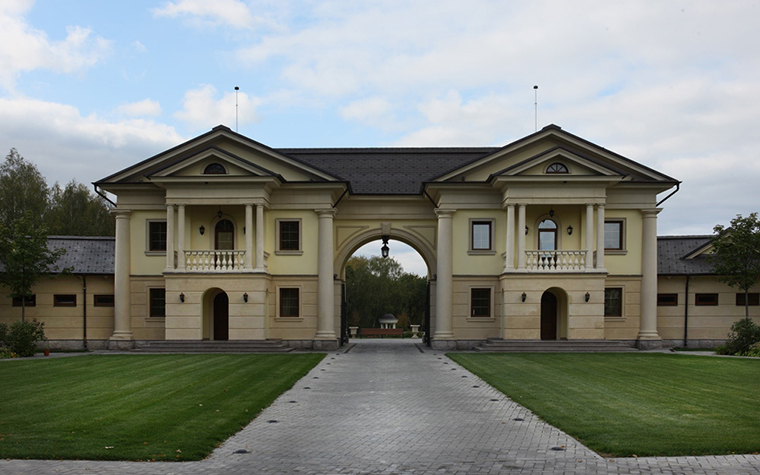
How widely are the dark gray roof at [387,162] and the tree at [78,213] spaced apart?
23265 millimetres

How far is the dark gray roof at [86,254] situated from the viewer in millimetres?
27984

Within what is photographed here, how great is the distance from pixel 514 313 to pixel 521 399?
13434 millimetres

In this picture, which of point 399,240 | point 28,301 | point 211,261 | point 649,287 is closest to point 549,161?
point 649,287

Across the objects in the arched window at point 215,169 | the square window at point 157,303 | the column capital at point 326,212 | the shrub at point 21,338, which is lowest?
the shrub at point 21,338

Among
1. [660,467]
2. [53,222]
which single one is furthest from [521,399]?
[53,222]

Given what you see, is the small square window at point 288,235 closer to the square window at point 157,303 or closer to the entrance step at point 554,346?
the square window at point 157,303

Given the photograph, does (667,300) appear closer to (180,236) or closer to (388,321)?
(180,236)

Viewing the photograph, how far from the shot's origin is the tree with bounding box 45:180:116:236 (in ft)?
156

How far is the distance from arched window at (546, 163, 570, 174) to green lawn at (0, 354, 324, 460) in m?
12.3

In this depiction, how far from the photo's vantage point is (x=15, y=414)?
1096 cm

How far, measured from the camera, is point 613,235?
27.8 m

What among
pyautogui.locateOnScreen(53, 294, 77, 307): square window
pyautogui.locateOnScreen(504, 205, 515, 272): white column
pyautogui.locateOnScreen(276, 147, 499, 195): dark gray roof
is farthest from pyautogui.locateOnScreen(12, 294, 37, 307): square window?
pyautogui.locateOnScreen(504, 205, 515, 272): white column

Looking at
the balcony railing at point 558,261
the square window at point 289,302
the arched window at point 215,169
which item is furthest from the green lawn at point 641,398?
the arched window at point 215,169

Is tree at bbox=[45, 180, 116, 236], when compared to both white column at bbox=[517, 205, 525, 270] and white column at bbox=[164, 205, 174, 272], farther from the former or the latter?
white column at bbox=[517, 205, 525, 270]
